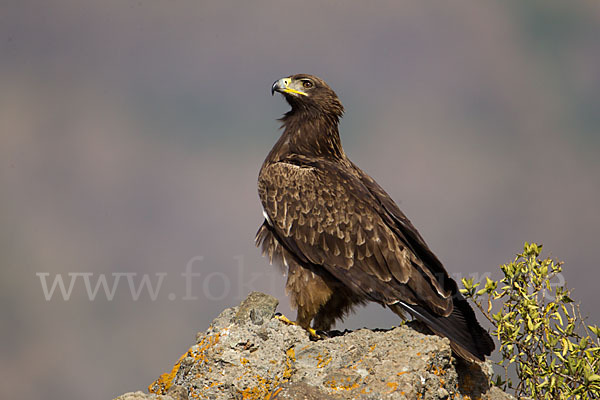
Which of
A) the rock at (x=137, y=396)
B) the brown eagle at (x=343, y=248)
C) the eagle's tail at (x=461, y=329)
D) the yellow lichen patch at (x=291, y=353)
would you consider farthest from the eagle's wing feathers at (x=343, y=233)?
the rock at (x=137, y=396)

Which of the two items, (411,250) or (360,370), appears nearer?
(360,370)

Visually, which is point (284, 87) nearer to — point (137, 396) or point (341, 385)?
point (341, 385)

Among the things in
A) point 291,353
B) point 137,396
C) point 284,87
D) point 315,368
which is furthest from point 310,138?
point 137,396

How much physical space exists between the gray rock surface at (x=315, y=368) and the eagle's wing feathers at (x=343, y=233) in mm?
612

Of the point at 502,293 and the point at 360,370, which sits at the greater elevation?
the point at 502,293

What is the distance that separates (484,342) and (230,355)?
2596mm

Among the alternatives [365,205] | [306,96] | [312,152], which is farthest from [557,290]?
[306,96]

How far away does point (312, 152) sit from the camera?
9070mm

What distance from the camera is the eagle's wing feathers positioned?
7.57 metres

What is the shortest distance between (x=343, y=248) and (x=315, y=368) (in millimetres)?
1873

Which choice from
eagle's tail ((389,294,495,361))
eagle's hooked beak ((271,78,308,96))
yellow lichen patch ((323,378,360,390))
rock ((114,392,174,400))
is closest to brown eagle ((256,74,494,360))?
eagle's tail ((389,294,495,361))

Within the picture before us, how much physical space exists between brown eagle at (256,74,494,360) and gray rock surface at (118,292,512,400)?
441mm

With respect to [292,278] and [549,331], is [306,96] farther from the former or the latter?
[549,331]

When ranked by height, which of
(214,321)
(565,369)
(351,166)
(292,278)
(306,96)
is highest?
(306,96)
